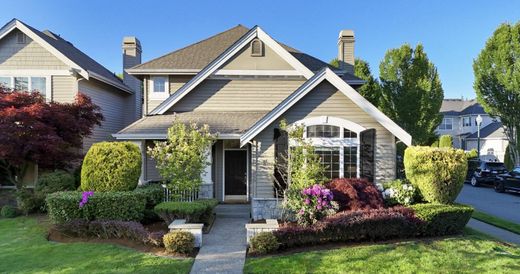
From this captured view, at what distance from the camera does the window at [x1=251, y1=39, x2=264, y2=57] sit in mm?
14797

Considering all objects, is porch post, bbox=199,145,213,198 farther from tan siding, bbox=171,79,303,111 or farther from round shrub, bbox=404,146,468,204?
round shrub, bbox=404,146,468,204

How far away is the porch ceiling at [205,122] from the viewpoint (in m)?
13.0

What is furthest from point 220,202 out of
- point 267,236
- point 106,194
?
point 267,236

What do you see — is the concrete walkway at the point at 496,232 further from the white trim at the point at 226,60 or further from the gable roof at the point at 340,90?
the white trim at the point at 226,60

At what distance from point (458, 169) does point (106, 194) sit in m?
10.4

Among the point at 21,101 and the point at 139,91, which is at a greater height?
the point at 139,91

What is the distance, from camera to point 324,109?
1164 cm

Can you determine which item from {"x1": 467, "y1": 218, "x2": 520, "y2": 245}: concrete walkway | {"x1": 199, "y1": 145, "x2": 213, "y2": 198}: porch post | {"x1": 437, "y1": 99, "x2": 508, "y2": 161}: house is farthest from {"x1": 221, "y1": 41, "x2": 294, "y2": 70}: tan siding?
{"x1": 437, "y1": 99, "x2": 508, "y2": 161}: house

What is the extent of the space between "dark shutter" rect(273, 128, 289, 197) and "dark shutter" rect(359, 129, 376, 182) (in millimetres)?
2552

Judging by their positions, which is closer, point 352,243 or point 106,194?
point 352,243

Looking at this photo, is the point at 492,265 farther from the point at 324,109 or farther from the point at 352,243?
the point at 324,109

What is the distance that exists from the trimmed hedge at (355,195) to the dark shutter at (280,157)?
1623 millimetres

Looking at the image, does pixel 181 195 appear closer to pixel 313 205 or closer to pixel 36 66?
pixel 313 205

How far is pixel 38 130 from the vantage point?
12.5 meters
